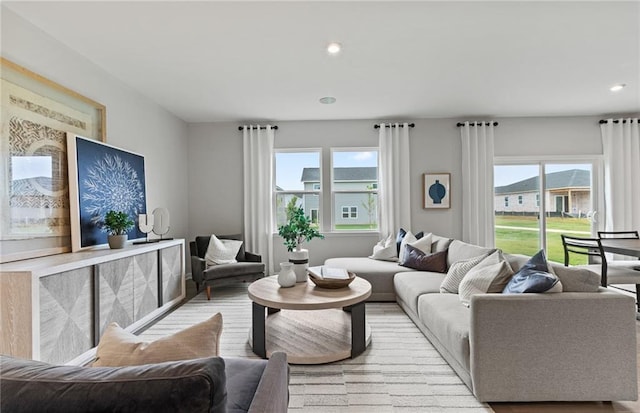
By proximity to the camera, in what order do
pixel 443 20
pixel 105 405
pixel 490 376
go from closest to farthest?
1. pixel 105 405
2. pixel 490 376
3. pixel 443 20

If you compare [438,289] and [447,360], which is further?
[438,289]

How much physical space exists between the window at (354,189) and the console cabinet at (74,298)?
9.27ft

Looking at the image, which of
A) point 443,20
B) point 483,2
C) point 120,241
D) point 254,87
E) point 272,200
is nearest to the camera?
point 483,2

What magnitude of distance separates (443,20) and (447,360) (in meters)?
2.62

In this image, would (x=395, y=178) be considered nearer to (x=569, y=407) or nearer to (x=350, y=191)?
(x=350, y=191)

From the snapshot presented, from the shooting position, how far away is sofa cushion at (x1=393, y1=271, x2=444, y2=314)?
283 centimetres

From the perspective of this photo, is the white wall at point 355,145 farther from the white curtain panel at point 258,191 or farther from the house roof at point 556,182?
the house roof at point 556,182

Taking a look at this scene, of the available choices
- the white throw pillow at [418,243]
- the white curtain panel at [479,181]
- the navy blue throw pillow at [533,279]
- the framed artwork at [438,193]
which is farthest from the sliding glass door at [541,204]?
the navy blue throw pillow at [533,279]

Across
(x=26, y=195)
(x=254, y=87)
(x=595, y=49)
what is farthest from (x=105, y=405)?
(x=595, y=49)

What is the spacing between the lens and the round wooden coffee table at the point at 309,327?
228cm

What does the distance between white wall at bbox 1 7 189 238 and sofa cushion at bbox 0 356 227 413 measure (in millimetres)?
2719

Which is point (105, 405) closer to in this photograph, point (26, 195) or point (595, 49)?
point (26, 195)

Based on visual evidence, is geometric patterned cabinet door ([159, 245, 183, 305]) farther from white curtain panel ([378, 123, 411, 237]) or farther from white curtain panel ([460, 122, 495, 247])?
white curtain panel ([460, 122, 495, 247])

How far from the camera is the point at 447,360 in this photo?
2229 mm
